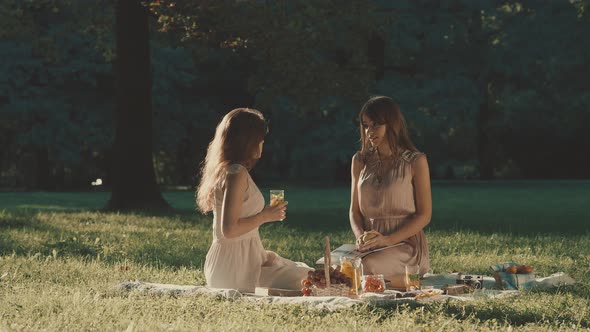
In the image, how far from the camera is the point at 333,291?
7.80 m

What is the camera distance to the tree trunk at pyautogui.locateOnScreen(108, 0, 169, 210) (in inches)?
852

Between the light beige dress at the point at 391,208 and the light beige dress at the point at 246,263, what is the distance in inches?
34.9

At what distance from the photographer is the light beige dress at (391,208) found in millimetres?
8773

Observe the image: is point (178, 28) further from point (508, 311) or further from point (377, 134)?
point (508, 311)

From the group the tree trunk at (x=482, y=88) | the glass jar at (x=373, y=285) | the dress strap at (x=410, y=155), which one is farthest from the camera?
the tree trunk at (x=482, y=88)

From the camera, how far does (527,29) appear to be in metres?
39.5

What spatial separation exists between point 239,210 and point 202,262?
12.6ft

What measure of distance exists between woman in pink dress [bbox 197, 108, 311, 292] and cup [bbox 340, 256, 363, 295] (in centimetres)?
47

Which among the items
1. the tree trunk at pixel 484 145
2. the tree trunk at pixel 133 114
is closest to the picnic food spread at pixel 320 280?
the tree trunk at pixel 133 114

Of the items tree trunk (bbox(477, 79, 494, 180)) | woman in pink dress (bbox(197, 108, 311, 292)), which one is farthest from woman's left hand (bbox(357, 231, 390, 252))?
tree trunk (bbox(477, 79, 494, 180))

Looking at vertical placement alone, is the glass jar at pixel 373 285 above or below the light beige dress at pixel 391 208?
below

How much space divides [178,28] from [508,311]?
15918 millimetres

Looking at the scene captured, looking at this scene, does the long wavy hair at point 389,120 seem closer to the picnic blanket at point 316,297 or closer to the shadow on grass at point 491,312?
the picnic blanket at point 316,297

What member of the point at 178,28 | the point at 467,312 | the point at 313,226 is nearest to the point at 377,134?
the point at 467,312
